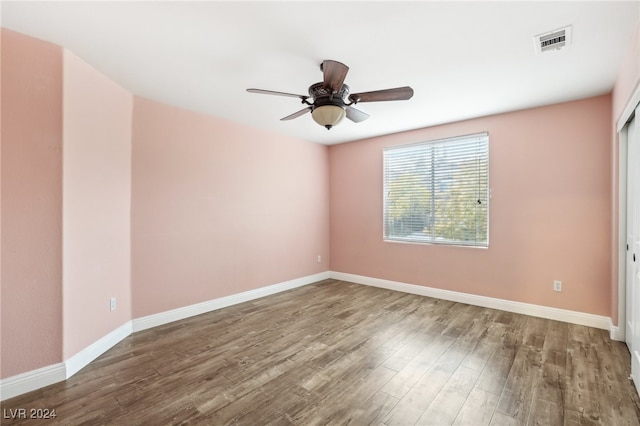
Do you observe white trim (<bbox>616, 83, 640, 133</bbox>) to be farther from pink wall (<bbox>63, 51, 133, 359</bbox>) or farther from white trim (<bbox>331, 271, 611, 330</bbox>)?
pink wall (<bbox>63, 51, 133, 359</bbox>)

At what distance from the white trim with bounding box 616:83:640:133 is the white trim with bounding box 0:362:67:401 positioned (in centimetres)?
467

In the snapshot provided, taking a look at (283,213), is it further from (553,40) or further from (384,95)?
(553,40)

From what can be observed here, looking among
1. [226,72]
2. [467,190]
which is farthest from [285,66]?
[467,190]

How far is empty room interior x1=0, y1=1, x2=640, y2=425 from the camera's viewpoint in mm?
1920

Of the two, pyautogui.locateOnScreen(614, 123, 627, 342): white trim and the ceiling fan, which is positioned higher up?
the ceiling fan

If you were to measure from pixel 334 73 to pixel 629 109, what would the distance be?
7.77 ft

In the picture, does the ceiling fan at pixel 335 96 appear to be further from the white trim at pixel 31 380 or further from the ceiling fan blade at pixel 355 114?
the white trim at pixel 31 380

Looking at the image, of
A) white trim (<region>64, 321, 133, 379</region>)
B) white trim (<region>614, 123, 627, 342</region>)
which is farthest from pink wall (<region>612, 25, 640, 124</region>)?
white trim (<region>64, 321, 133, 379</region>)

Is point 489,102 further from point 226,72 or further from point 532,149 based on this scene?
point 226,72

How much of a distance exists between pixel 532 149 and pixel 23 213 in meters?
5.04

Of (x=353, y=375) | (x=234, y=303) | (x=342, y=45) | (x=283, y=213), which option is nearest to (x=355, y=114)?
(x=342, y=45)

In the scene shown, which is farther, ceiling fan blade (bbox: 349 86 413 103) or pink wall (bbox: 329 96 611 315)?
pink wall (bbox: 329 96 611 315)

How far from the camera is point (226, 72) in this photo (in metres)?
2.59

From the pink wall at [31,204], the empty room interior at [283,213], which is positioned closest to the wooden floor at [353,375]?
the empty room interior at [283,213]
